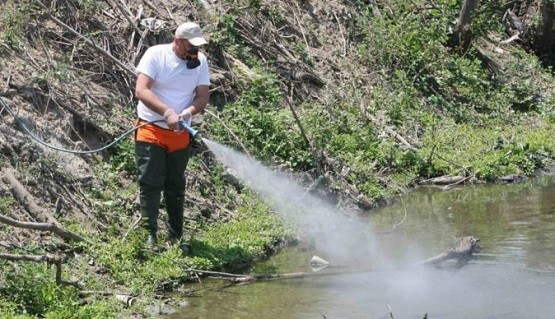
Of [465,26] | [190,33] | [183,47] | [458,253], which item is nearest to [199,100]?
[183,47]

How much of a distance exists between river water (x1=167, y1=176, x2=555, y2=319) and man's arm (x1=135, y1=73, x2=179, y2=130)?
1.38m

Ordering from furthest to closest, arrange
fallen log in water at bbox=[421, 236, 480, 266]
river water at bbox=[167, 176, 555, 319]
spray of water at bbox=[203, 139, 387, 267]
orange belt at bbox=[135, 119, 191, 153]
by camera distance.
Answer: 1. spray of water at bbox=[203, 139, 387, 267]
2. fallen log in water at bbox=[421, 236, 480, 266]
3. orange belt at bbox=[135, 119, 191, 153]
4. river water at bbox=[167, 176, 555, 319]

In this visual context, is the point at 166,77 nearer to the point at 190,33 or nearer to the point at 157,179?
the point at 190,33

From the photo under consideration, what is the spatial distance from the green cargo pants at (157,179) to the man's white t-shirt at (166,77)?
0.27m

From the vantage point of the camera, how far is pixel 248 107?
1173 centimetres

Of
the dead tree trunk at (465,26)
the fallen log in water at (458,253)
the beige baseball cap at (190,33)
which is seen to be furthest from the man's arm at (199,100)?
the dead tree trunk at (465,26)

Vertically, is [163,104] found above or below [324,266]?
above

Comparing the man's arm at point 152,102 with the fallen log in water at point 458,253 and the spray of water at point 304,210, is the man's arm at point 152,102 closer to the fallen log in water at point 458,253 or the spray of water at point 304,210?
the spray of water at point 304,210

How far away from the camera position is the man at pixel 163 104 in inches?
326

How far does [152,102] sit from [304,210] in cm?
297

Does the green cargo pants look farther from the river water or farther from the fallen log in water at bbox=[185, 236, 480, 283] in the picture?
the river water

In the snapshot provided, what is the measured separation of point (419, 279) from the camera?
8.38 m

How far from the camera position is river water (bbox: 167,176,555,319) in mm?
7473

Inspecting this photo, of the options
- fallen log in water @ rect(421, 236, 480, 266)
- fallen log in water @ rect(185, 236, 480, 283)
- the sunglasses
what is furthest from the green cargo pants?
fallen log in water @ rect(421, 236, 480, 266)
